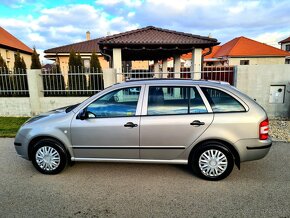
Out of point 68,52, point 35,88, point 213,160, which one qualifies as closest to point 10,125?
point 35,88

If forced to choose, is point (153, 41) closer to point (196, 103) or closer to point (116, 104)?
point (116, 104)

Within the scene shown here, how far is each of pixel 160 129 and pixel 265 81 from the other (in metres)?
6.01

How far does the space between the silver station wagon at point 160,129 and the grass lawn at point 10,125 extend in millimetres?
3018

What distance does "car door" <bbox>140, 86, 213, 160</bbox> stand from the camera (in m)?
3.15

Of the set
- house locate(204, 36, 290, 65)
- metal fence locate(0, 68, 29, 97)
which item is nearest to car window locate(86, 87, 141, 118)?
metal fence locate(0, 68, 29, 97)

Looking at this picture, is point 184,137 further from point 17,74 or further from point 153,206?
point 17,74

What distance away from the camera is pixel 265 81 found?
24.1ft

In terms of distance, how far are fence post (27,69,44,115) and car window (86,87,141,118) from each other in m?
5.88

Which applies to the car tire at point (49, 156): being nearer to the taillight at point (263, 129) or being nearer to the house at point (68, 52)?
the taillight at point (263, 129)

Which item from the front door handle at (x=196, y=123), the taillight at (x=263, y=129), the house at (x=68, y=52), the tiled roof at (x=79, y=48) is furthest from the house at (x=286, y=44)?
the front door handle at (x=196, y=123)

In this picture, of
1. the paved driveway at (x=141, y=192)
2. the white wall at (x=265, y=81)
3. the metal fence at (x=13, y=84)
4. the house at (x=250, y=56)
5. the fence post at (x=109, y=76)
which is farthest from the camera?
the house at (x=250, y=56)

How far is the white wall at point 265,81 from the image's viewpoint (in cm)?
725

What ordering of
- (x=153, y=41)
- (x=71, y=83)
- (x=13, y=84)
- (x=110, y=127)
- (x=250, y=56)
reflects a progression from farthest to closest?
(x=250, y=56) → (x=153, y=41) → (x=13, y=84) → (x=71, y=83) → (x=110, y=127)

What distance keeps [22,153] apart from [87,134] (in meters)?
1.28
